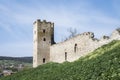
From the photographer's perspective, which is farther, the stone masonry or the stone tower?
the stone tower

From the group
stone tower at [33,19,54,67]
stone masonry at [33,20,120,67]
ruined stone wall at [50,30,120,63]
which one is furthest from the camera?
stone tower at [33,19,54,67]

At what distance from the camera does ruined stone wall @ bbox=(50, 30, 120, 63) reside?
4126cm

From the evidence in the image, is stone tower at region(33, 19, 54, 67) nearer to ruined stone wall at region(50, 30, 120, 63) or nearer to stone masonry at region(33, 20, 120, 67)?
stone masonry at region(33, 20, 120, 67)

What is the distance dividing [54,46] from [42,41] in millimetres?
2041

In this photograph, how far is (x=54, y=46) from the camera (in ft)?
178

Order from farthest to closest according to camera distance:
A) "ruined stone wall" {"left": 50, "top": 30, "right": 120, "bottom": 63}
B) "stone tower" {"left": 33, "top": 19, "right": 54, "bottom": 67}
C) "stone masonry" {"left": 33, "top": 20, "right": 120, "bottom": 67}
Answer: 1. "stone tower" {"left": 33, "top": 19, "right": 54, "bottom": 67}
2. "stone masonry" {"left": 33, "top": 20, "right": 120, "bottom": 67}
3. "ruined stone wall" {"left": 50, "top": 30, "right": 120, "bottom": 63}

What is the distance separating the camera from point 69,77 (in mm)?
26984

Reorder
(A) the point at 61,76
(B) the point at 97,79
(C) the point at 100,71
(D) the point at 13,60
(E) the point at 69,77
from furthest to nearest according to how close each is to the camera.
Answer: (D) the point at 13,60 → (A) the point at 61,76 → (E) the point at 69,77 → (C) the point at 100,71 → (B) the point at 97,79

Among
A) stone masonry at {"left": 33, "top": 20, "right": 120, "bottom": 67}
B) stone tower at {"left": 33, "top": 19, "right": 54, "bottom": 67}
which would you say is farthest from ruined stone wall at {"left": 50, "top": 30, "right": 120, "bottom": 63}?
stone tower at {"left": 33, "top": 19, "right": 54, "bottom": 67}

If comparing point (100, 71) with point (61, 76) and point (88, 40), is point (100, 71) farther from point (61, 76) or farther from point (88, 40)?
point (88, 40)

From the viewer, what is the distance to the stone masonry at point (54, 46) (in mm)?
45344

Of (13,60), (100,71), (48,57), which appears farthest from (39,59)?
(13,60)

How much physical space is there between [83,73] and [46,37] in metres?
29.4

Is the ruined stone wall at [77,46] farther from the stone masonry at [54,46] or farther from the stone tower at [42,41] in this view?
the stone tower at [42,41]
